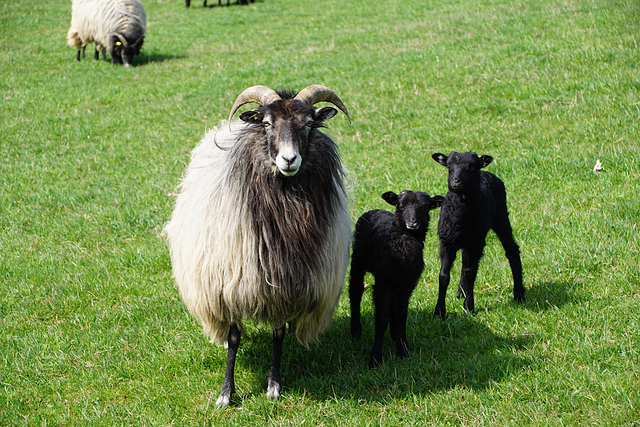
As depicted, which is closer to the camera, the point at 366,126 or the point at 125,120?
the point at 366,126

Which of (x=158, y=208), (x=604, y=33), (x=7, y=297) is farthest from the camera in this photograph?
(x=604, y=33)

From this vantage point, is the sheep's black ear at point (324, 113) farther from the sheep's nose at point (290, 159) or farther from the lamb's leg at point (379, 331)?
the lamb's leg at point (379, 331)

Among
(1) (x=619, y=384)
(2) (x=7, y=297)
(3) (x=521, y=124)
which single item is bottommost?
(2) (x=7, y=297)

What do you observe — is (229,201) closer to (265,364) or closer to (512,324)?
(265,364)

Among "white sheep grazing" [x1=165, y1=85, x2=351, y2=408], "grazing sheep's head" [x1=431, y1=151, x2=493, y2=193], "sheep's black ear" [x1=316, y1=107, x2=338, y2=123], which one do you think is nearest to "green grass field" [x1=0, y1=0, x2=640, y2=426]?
"white sheep grazing" [x1=165, y1=85, x2=351, y2=408]

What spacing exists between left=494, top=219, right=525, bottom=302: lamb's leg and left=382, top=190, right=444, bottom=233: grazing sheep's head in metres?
1.03

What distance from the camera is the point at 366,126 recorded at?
1108cm

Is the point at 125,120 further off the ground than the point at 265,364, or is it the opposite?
the point at 125,120

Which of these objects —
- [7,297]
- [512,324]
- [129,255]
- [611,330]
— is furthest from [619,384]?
[7,297]

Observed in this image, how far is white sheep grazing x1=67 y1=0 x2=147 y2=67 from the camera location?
1788 centimetres

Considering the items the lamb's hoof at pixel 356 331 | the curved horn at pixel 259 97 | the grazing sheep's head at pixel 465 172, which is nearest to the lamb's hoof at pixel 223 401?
the lamb's hoof at pixel 356 331

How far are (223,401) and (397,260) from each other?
5.71 feet

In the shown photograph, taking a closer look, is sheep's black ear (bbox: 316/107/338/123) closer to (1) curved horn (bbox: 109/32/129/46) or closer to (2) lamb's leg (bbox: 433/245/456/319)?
(2) lamb's leg (bbox: 433/245/456/319)

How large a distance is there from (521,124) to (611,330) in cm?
570
